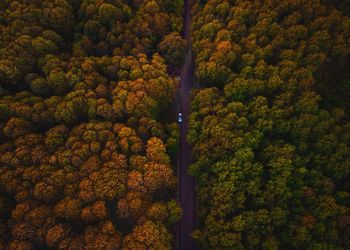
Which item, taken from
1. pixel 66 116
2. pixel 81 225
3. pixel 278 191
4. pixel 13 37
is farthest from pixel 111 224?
pixel 13 37

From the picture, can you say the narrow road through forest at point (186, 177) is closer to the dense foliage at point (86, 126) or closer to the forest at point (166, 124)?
the forest at point (166, 124)

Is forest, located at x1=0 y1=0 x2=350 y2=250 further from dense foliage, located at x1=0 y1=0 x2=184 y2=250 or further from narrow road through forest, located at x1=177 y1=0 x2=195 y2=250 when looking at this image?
narrow road through forest, located at x1=177 y1=0 x2=195 y2=250

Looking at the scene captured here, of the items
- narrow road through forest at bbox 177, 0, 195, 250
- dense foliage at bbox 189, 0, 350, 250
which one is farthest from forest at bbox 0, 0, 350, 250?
narrow road through forest at bbox 177, 0, 195, 250

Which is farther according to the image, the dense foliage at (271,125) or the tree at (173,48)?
the tree at (173,48)

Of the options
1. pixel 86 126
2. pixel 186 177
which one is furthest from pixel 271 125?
pixel 86 126

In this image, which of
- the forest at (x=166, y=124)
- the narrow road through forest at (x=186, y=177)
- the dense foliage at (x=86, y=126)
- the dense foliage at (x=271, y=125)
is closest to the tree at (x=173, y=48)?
the forest at (x=166, y=124)

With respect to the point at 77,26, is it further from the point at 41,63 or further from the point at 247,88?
the point at 247,88

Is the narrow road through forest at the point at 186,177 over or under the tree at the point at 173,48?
under

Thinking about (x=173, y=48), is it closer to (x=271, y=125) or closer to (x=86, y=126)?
(x=86, y=126)
